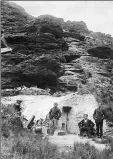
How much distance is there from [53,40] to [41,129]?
1967 cm

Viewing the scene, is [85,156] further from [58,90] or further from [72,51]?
[72,51]

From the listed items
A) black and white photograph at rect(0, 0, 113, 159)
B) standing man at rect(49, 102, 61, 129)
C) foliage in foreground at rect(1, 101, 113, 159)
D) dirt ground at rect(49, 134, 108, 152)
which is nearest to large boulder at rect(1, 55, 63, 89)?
black and white photograph at rect(0, 0, 113, 159)

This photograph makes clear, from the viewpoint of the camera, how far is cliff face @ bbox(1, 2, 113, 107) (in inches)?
1226

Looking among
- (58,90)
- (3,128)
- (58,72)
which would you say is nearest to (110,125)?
(3,128)

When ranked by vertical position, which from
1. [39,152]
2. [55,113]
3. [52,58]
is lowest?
[39,152]

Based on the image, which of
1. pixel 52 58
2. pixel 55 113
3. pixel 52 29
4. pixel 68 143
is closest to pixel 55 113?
pixel 55 113

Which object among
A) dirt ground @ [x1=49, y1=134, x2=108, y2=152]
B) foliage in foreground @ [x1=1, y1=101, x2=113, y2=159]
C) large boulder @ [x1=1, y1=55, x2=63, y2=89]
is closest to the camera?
foliage in foreground @ [x1=1, y1=101, x2=113, y2=159]

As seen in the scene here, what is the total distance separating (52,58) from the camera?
31.8 meters

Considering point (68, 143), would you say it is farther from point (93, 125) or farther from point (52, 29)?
point (52, 29)

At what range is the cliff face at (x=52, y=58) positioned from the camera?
31.1 metres

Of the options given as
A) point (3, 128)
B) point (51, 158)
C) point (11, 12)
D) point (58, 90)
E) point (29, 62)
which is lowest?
point (51, 158)

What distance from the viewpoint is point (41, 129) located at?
16641 millimetres

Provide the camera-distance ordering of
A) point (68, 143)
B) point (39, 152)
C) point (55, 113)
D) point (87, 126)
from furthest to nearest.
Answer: point (55, 113) < point (87, 126) < point (68, 143) < point (39, 152)

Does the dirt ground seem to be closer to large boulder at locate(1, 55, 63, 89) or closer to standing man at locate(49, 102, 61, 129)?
standing man at locate(49, 102, 61, 129)
